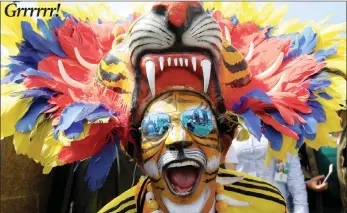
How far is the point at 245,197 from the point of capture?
2361mm

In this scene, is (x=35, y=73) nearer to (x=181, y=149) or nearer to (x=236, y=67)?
(x=181, y=149)

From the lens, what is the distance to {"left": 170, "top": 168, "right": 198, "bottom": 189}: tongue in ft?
6.52

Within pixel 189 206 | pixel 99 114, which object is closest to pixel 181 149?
pixel 189 206

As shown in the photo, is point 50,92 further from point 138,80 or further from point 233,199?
point 233,199

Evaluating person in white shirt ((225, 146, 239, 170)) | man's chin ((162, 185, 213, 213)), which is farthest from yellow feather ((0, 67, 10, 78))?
person in white shirt ((225, 146, 239, 170))

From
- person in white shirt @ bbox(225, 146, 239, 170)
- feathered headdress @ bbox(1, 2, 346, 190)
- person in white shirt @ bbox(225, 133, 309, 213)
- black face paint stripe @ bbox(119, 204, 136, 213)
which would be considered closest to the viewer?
feathered headdress @ bbox(1, 2, 346, 190)

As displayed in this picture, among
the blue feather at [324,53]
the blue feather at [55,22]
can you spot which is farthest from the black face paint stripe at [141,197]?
the blue feather at [324,53]

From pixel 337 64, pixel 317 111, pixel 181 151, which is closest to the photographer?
pixel 181 151

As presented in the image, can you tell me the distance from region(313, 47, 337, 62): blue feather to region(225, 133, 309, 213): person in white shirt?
660 mm

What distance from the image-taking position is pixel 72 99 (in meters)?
2.11

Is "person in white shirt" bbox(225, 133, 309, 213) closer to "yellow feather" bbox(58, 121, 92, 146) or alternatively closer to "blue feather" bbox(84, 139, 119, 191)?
"blue feather" bbox(84, 139, 119, 191)

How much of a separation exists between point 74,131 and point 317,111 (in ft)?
3.02

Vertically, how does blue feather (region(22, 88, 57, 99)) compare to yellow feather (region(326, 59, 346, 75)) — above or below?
below

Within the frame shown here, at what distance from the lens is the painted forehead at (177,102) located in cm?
206
